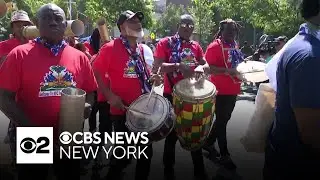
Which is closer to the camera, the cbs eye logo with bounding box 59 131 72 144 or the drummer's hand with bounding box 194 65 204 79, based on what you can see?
the cbs eye logo with bounding box 59 131 72 144

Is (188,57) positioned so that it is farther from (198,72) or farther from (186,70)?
(198,72)

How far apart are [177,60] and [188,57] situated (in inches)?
6.2

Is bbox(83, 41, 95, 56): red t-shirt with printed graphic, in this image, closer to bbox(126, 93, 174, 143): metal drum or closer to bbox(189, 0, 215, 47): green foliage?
bbox(126, 93, 174, 143): metal drum

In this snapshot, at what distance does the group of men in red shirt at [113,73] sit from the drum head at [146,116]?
0.21 meters

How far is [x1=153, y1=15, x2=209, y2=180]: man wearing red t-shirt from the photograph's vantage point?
5.39 meters

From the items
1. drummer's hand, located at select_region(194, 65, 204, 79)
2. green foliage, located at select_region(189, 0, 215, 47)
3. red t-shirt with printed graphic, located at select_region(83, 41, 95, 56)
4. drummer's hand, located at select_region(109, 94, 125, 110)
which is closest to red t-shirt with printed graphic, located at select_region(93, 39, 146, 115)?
drummer's hand, located at select_region(109, 94, 125, 110)

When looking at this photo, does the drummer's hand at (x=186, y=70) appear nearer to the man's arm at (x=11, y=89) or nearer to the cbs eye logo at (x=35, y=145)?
the cbs eye logo at (x=35, y=145)

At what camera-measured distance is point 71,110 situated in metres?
3.21

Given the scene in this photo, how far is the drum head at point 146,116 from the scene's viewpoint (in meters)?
4.17

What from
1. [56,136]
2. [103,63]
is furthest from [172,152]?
[56,136]

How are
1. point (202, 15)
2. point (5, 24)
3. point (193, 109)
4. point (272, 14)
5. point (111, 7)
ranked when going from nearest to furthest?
point (193, 109), point (272, 14), point (5, 24), point (111, 7), point (202, 15)

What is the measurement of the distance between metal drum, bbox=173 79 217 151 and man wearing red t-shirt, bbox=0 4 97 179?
144cm

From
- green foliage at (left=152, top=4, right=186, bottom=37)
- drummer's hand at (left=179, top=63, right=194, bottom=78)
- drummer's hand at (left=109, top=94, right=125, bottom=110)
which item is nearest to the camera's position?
drummer's hand at (left=109, top=94, right=125, bottom=110)

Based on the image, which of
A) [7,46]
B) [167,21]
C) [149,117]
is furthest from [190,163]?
[167,21]
